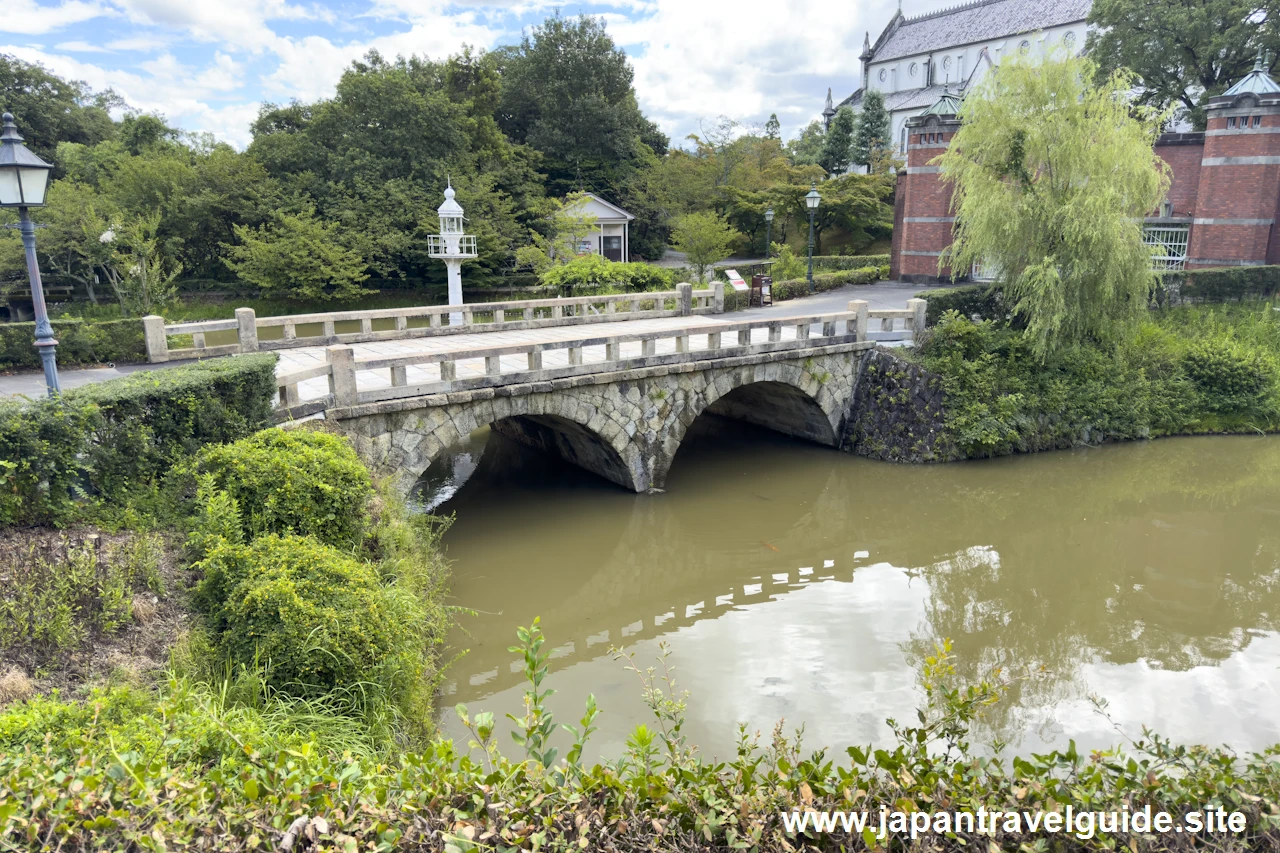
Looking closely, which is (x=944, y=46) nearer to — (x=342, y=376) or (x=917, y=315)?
(x=917, y=315)

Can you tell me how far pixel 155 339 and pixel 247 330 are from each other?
4.75 ft

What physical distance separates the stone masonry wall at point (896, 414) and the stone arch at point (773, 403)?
447 mm

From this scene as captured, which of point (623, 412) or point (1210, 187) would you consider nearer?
point (623, 412)

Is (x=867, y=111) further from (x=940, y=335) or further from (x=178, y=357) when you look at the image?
(x=178, y=357)

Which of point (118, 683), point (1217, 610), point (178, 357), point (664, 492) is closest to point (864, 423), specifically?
point (664, 492)

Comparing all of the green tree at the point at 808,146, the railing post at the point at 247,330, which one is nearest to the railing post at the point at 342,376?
the railing post at the point at 247,330

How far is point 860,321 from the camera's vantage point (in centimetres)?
1697

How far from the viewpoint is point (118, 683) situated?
5.62 meters

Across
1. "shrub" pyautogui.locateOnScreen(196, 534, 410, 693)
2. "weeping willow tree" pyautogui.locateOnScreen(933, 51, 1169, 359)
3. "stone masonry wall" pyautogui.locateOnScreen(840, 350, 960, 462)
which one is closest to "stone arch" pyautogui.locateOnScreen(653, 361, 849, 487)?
"stone masonry wall" pyautogui.locateOnScreen(840, 350, 960, 462)

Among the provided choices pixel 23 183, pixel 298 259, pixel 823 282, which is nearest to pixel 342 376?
pixel 23 183

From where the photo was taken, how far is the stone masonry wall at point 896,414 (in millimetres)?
16375

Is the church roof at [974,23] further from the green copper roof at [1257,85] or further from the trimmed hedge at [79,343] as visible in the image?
Result: the trimmed hedge at [79,343]

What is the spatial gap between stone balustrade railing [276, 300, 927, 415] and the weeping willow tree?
242 centimetres

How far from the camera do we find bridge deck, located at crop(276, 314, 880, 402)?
12570 millimetres
